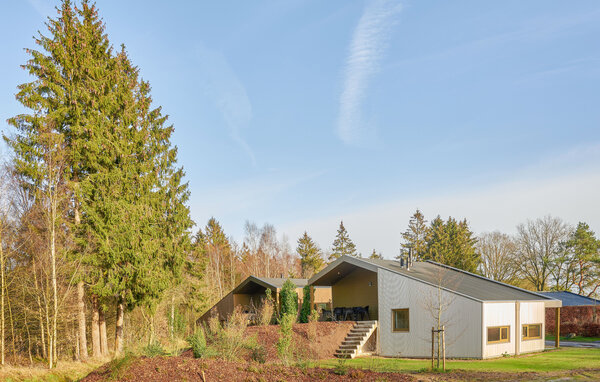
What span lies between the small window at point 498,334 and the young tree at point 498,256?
28593 millimetres

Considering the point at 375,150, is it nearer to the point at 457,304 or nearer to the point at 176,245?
the point at 457,304

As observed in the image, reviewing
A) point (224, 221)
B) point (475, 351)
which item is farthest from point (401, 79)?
point (224, 221)

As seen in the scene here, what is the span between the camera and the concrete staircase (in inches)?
775

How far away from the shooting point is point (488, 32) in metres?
15.0

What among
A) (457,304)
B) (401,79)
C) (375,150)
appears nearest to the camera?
(401,79)

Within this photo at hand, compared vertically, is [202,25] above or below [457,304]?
above

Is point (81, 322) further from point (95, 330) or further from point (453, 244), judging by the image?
point (453, 244)

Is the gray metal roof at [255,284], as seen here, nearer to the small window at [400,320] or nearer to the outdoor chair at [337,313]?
the outdoor chair at [337,313]

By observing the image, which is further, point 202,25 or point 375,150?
point 375,150

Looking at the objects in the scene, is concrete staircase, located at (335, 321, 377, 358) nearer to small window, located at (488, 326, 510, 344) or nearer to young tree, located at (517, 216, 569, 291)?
small window, located at (488, 326, 510, 344)

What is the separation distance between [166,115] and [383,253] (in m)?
45.8

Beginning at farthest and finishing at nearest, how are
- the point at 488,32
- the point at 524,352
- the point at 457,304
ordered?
the point at 524,352 → the point at 457,304 → the point at 488,32

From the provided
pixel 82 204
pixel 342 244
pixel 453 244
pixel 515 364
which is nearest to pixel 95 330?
pixel 82 204

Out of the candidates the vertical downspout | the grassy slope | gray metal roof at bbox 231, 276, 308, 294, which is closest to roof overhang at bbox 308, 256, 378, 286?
gray metal roof at bbox 231, 276, 308, 294
